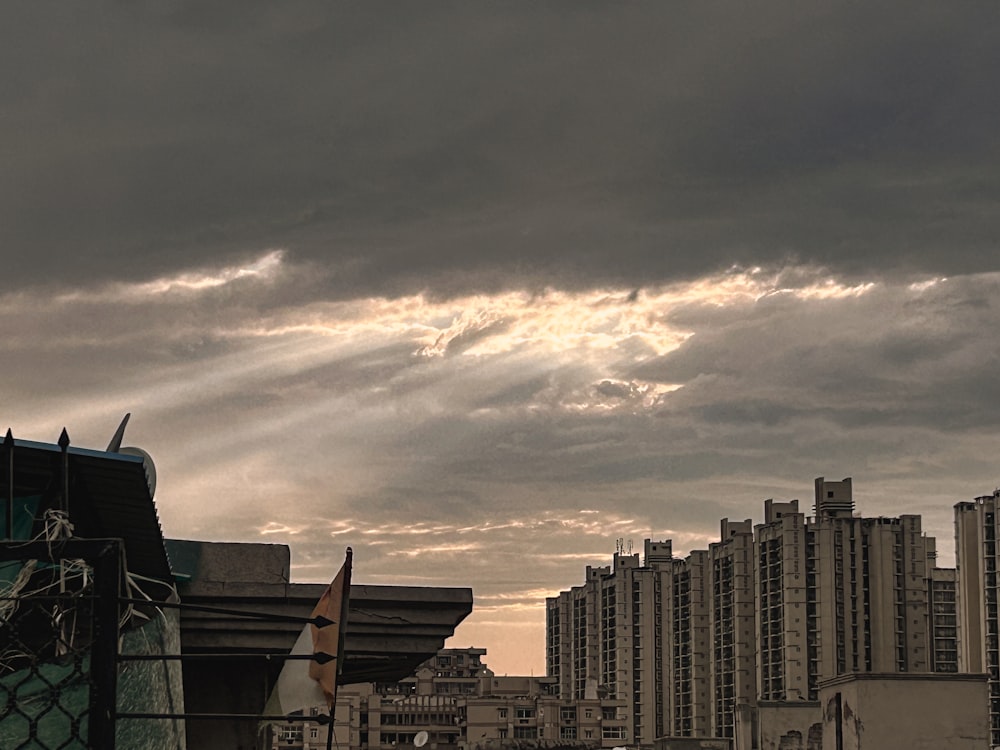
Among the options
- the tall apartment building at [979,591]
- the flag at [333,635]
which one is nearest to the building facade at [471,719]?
the tall apartment building at [979,591]

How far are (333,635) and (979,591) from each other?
307 feet

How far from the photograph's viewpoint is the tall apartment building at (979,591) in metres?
90.2

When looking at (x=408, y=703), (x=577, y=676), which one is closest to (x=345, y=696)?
(x=408, y=703)

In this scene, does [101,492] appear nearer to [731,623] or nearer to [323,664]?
[323,664]

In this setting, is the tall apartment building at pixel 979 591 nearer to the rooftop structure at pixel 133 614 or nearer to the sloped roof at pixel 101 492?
the rooftop structure at pixel 133 614

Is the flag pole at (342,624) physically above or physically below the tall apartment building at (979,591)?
below

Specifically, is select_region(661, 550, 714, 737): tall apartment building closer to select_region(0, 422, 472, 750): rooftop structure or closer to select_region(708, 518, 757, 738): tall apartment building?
select_region(708, 518, 757, 738): tall apartment building

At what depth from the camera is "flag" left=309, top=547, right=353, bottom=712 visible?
4.14 metres

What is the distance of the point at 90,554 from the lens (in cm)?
340

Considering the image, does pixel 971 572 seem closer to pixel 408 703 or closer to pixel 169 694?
pixel 408 703

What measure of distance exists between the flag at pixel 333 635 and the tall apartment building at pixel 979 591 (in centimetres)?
8928

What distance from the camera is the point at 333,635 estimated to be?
4.34m

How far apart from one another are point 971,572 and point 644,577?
37.7m

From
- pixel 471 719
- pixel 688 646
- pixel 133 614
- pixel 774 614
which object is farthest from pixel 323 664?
pixel 688 646
